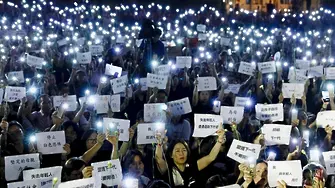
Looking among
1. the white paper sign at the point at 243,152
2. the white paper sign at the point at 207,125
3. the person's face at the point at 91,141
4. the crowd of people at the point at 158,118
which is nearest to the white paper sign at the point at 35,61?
the crowd of people at the point at 158,118

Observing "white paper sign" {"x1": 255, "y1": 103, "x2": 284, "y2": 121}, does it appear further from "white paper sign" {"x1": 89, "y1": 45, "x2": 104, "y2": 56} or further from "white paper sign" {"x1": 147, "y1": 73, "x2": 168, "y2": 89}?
"white paper sign" {"x1": 89, "y1": 45, "x2": 104, "y2": 56}

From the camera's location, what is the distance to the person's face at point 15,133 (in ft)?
21.0

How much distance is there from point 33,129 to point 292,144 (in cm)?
341

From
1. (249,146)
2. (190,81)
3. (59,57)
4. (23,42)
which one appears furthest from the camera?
(23,42)

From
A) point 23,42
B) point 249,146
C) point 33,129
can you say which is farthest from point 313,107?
point 23,42

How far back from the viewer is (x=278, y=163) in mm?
5449

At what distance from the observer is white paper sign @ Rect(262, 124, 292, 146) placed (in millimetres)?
6671

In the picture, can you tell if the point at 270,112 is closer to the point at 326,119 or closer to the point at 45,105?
the point at 326,119

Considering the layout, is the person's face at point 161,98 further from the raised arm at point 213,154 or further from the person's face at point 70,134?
the raised arm at point 213,154

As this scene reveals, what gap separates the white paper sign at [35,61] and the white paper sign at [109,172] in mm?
5602

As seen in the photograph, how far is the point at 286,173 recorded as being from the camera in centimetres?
542

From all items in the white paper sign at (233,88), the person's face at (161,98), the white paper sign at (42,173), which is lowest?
the white paper sign at (42,173)

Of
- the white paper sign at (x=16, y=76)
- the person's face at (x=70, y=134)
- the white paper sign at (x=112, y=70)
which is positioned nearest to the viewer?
the person's face at (x=70, y=134)

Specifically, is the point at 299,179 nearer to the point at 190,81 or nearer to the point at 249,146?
the point at 249,146
